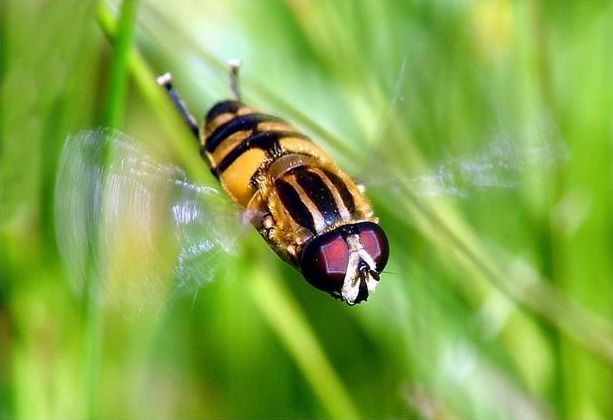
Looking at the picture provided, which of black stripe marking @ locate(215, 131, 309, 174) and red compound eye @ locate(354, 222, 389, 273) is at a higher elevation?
black stripe marking @ locate(215, 131, 309, 174)

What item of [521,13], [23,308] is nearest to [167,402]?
[23,308]

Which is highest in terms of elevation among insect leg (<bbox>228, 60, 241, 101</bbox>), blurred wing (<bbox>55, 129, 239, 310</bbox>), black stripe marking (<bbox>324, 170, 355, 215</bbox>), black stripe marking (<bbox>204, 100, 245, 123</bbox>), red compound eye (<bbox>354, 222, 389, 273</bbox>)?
insect leg (<bbox>228, 60, 241, 101</bbox>)

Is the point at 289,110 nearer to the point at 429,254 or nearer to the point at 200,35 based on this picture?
the point at 429,254

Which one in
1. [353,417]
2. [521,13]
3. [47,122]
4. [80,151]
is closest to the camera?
[80,151]

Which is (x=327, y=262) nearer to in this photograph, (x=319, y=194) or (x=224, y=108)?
(x=319, y=194)

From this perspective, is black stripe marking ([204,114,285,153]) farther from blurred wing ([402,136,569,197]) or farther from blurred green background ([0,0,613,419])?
blurred wing ([402,136,569,197])

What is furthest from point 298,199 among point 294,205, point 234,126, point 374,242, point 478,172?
A: point 478,172

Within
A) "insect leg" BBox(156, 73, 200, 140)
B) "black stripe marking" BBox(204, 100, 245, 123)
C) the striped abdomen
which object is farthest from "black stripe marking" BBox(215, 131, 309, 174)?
"insect leg" BBox(156, 73, 200, 140)
